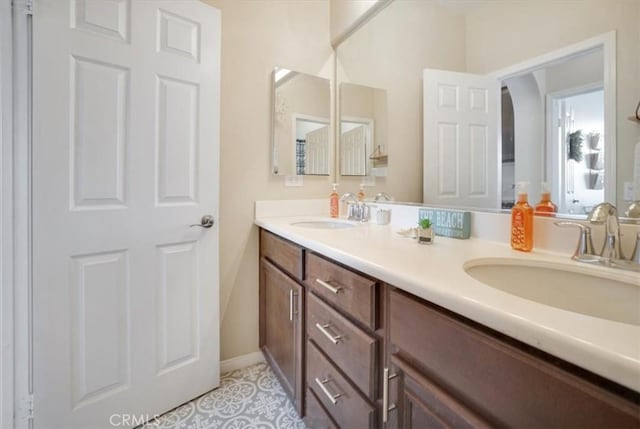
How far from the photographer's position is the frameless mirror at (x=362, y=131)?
166cm

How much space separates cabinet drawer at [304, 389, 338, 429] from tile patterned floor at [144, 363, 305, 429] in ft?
0.53

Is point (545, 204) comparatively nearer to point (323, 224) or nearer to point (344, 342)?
point (344, 342)

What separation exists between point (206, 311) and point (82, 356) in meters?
0.50

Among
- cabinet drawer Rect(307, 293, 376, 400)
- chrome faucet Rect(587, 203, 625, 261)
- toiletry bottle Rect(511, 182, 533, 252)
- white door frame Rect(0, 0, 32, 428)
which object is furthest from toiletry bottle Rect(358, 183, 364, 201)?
white door frame Rect(0, 0, 32, 428)

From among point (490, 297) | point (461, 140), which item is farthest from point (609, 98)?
point (490, 297)

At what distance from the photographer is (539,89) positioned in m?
0.91

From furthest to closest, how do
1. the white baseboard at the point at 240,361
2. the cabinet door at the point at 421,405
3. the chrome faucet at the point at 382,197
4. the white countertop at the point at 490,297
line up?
the white baseboard at the point at 240,361 → the chrome faucet at the point at 382,197 → the cabinet door at the point at 421,405 → the white countertop at the point at 490,297

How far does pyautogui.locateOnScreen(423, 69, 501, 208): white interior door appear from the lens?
1.07m

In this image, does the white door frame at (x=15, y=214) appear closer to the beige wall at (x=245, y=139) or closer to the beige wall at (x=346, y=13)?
the beige wall at (x=245, y=139)

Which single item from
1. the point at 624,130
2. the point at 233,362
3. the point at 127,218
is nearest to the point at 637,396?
the point at 624,130

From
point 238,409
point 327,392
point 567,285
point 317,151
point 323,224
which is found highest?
point 317,151

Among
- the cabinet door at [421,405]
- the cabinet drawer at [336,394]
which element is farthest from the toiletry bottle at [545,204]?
the cabinet drawer at [336,394]

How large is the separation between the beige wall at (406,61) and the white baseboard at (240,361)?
1208 millimetres

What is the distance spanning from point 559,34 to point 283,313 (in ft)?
4.72
